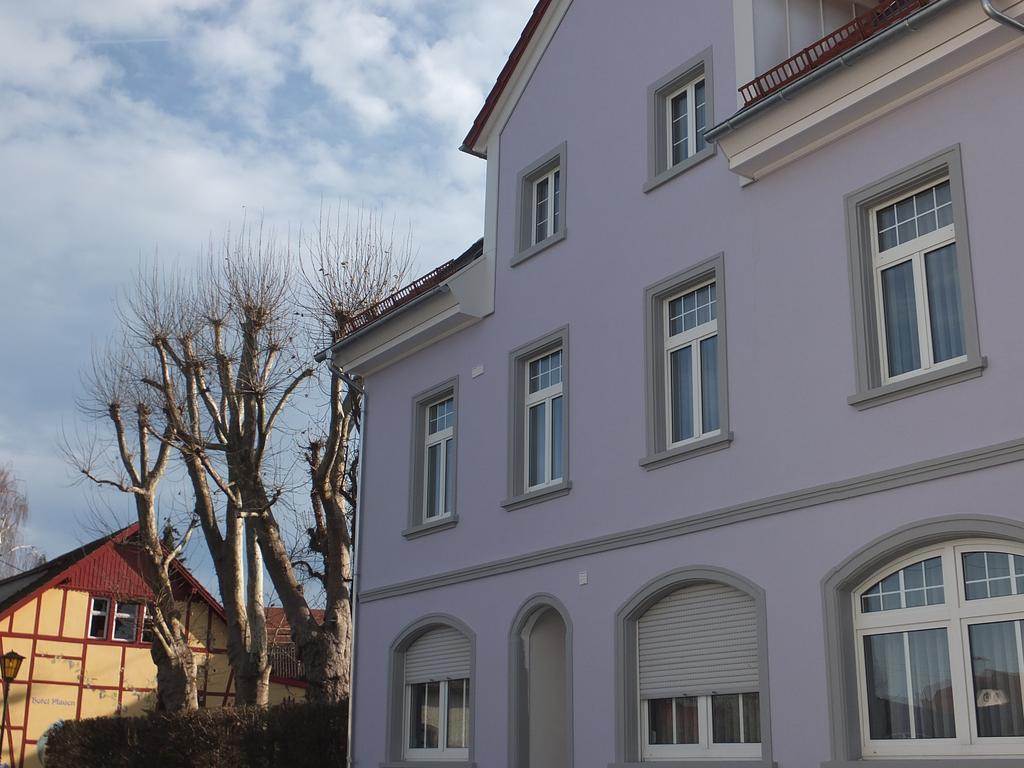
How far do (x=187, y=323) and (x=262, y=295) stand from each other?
169 cm

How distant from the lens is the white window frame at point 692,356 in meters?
12.2

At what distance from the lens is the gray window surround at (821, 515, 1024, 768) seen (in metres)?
9.25

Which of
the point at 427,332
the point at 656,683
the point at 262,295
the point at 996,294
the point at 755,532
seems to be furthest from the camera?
the point at 262,295

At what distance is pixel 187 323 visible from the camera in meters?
23.0

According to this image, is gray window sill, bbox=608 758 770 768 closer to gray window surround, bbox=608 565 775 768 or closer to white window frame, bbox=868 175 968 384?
gray window surround, bbox=608 565 775 768

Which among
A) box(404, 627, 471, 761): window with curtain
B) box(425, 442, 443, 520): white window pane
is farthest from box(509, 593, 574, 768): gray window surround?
box(425, 442, 443, 520): white window pane

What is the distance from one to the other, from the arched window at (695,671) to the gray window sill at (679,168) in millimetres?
4088

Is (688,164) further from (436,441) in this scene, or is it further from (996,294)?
(436,441)

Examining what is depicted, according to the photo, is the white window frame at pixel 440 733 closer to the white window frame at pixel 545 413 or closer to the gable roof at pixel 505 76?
the white window frame at pixel 545 413

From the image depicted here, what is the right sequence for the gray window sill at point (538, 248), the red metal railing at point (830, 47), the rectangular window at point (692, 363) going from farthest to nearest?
the gray window sill at point (538, 248)
the rectangular window at point (692, 363)
the red metal railing at point (830, 47)

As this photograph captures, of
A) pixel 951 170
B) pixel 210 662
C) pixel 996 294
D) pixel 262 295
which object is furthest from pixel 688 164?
pixel 210 662

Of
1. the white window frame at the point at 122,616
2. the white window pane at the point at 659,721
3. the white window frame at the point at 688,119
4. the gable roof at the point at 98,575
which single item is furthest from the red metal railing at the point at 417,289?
the white window frame at the point at 122,616

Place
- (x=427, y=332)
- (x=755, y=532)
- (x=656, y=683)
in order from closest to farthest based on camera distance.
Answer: (x=755, y=532) → (x=656, y=683) → (x=427, y=332)

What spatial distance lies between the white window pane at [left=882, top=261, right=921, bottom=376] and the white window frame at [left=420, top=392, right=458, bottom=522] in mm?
6742
